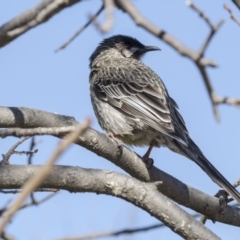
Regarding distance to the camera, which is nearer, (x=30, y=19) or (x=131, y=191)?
(x=30, y=19)

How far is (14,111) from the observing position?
4273mm

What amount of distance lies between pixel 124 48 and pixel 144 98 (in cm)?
190

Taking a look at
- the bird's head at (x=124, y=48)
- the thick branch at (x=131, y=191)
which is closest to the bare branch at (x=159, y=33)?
the thick branch at (x=131, y=191)

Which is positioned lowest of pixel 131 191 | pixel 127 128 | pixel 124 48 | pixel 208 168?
pixel 208 168

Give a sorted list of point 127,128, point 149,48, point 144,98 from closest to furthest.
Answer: point 127,128 < point 144,98 < point 149,48

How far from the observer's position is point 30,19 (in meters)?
2.70

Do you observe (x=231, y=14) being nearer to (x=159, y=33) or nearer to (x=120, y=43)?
(x=159, y=33)

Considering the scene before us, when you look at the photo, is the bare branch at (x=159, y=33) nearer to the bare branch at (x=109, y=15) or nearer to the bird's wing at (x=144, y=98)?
the bare branch at (x=109, y=15)

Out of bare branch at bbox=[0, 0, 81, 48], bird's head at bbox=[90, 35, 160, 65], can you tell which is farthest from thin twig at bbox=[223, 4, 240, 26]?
bird's head at bbox=[90, 35, 160, 65]

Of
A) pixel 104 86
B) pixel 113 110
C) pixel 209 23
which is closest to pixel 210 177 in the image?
pixel 113 110

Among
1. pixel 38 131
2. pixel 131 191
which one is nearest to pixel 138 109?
pixel 131 191

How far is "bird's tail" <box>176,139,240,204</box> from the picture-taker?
215 inches

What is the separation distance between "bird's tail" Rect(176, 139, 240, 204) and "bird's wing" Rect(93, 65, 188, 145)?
0.33ft

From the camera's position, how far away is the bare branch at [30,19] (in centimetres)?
260
